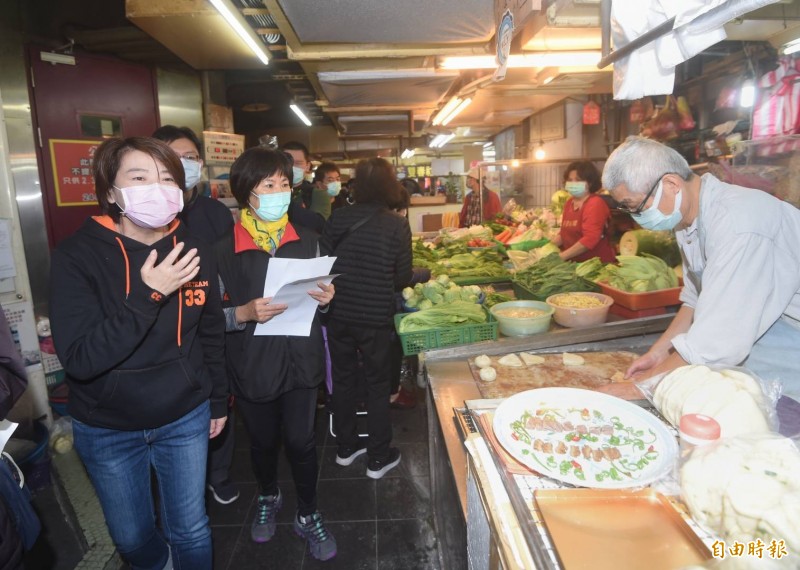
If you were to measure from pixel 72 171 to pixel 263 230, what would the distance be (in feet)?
12.9

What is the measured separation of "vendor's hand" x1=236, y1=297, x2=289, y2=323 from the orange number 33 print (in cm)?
32

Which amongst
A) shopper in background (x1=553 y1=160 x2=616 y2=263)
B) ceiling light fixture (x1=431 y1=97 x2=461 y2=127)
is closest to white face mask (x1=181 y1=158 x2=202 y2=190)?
ceiling light fixture (x1=431 y1=97 x2=461 y2=127)

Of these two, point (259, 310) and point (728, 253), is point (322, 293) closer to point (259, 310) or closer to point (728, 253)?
point (259, 310)

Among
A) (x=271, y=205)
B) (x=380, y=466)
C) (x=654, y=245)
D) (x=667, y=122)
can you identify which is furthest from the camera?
(x=667, y=122)

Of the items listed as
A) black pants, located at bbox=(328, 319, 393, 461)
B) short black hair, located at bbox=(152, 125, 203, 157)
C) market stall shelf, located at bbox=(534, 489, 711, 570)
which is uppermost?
short black hair, located at bbox=(152, 125, 203, 157)

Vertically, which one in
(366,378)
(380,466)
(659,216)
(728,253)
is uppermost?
(659,216)

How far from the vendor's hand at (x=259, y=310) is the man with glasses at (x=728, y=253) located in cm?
173

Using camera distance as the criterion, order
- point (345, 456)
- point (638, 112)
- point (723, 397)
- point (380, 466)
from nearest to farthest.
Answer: point (723, 397) < point (380, 466) < point (345, 456) < point (638, 112)

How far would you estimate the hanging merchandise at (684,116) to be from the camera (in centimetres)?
498

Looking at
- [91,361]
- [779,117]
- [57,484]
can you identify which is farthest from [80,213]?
[779,117]

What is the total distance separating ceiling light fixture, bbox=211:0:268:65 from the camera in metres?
3.01

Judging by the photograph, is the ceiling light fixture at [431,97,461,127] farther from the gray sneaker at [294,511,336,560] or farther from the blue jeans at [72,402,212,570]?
the blue jeans at [72,402,212,570]

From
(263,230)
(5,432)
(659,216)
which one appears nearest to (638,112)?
(659,216)

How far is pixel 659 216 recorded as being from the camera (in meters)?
2.01
